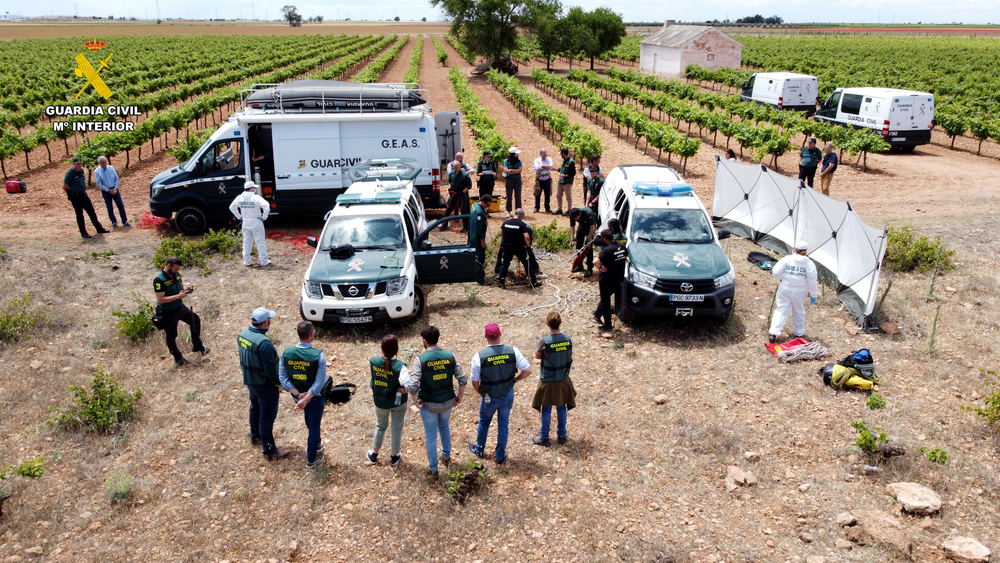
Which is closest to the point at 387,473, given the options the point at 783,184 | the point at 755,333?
the point at 755,333

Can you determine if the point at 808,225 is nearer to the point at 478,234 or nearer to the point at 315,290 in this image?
the point at 478,234

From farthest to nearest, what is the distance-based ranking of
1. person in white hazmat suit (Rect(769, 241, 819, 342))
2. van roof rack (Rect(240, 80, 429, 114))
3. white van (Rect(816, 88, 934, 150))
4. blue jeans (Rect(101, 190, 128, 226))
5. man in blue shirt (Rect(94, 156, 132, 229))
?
white van (Rect(816, 88, 934, 150)) < van roof rack (Rect(240, 80, 429, 114)) < blue jeans (Rect(101, 190, 128, 226)) < man in blue shirt (Rect(94, 156, 132, 229)) < person in white hazmat suit (Rect(769, 241, 819, 342))

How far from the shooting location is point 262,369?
6137 millimetres

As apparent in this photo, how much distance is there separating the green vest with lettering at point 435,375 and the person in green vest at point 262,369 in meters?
1.48

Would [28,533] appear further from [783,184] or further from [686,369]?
[783,184]

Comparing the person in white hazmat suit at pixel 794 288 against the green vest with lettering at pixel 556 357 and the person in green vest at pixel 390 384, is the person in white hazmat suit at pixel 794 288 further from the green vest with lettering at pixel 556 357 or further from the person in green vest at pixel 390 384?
the person in green vest at pixel 390 384

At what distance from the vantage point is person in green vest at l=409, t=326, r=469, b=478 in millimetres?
5770

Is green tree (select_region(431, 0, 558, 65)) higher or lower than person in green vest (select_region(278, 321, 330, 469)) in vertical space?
higher

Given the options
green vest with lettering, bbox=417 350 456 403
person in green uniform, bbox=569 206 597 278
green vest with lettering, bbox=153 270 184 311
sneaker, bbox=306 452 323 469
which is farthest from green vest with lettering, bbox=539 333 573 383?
person in green uniform, bbox=569 206 597 278

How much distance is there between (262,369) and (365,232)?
172 inches

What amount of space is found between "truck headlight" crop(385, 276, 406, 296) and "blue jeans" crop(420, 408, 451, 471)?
327 cm

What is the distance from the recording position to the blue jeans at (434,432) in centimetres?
604

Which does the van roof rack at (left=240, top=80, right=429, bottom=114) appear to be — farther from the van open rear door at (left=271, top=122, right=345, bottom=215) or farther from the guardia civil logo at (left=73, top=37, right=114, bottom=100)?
the guardia civil logo at (left=73, top=37, right=114, bottom=100)

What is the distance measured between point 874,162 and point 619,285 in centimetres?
1718
